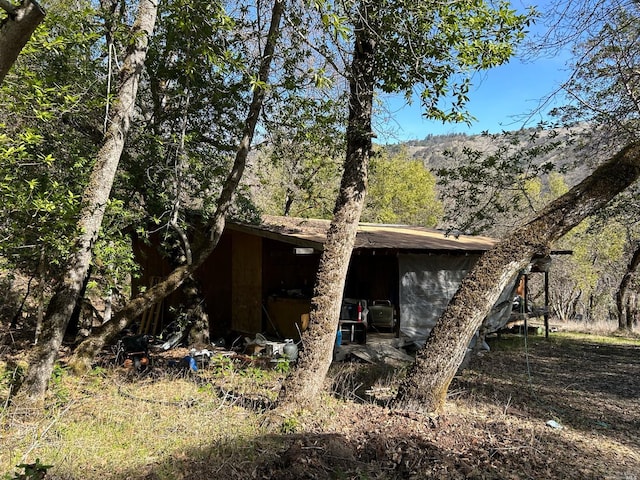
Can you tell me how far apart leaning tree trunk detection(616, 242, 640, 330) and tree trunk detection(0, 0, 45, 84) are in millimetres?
17250

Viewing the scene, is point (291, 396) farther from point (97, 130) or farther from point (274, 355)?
point (97, 130)

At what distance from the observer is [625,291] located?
1655cm

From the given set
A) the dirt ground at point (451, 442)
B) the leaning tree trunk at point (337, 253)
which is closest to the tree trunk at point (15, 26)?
the dirt ground at point (451, 442)

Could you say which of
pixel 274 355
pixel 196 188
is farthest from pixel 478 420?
pixel 196 188

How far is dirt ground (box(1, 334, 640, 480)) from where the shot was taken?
3.99m

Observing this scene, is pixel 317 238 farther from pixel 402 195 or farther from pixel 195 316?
pixel 402 195

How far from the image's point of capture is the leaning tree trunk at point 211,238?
7.39 metres

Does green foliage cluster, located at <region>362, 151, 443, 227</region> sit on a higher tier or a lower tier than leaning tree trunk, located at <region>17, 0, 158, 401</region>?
higher

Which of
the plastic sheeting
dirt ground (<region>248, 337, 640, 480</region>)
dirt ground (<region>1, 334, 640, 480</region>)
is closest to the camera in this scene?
dirt ground (<region>1, 334, 640, 480</region>)

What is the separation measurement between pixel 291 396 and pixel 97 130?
6.08 metres

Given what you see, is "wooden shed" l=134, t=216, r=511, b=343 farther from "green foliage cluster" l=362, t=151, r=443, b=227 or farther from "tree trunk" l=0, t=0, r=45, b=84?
"green foliage cluster" l=362, t=151, r=443, b=227


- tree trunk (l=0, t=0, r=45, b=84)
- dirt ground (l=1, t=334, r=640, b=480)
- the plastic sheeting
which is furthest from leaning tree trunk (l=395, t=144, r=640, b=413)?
the plastic sheeting

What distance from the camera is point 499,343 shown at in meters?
12.6

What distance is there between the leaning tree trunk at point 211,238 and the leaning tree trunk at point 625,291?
13529 mm
